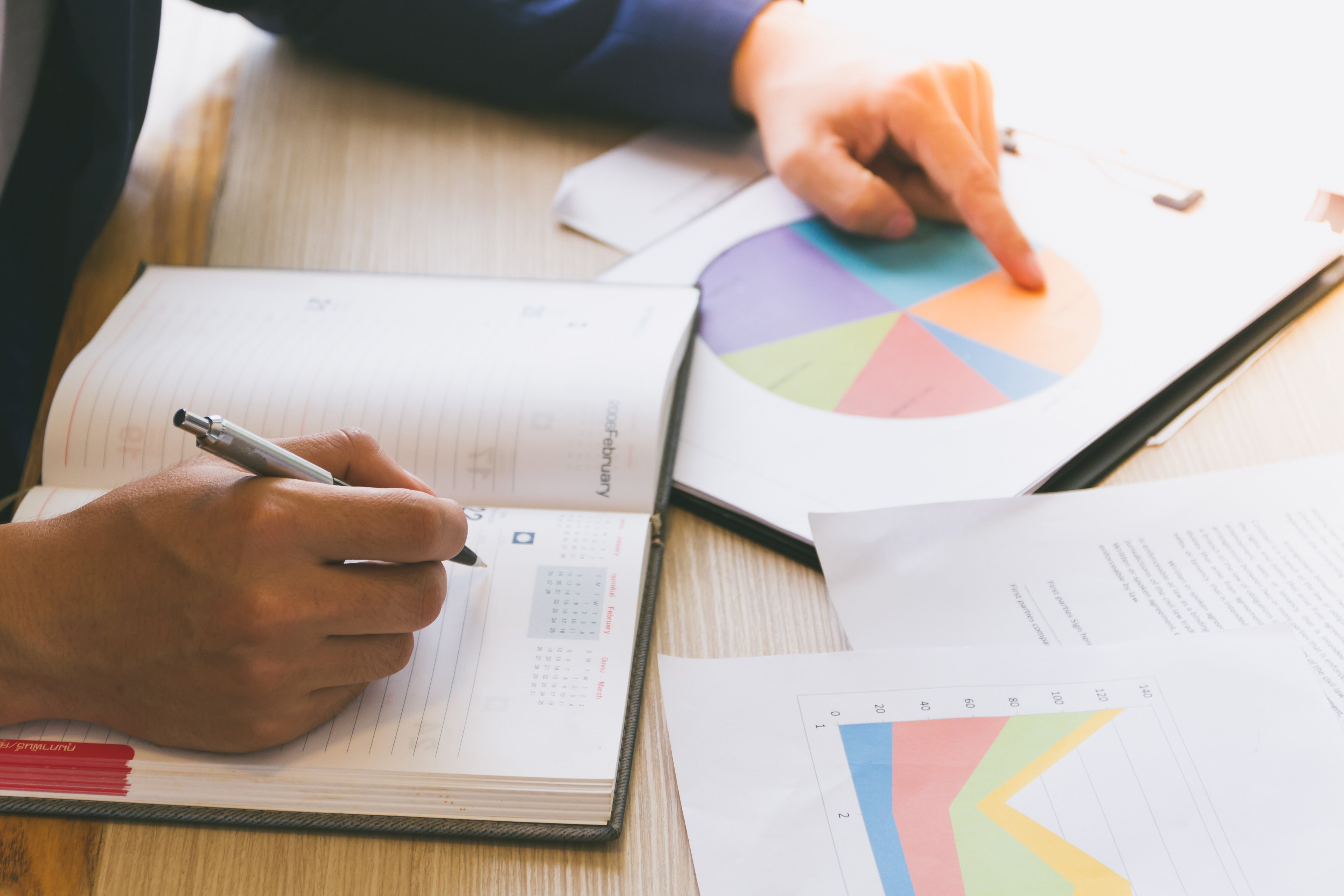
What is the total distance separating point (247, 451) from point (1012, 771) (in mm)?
356

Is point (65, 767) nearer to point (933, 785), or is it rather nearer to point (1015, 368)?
point (933, 785)

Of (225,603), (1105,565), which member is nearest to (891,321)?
(1105,565)

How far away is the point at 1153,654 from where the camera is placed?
447 mm

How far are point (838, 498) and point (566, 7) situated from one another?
0.54 metres

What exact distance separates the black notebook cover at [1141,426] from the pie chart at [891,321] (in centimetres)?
6

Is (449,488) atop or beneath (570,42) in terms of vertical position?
beneath

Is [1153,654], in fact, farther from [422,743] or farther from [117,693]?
[117,693]

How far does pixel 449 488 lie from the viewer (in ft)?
1.77

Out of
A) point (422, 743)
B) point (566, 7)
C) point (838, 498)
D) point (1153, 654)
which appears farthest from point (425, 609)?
point (566, 7)

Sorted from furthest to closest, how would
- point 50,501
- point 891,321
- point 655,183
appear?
point 655,183 → point 891,321 → point 50,501

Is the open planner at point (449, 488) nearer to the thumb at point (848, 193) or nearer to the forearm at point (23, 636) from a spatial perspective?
the forearm at point (23, 636)

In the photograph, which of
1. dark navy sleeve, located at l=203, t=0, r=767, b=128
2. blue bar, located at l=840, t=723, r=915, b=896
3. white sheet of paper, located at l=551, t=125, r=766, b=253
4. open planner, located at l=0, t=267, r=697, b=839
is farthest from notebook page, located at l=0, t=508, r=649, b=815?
dark navy sleeve, located at l=203, t=0, r=767, b=128

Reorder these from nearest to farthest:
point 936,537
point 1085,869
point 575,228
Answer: point 1085,869 < point 936,537 < point 575,228

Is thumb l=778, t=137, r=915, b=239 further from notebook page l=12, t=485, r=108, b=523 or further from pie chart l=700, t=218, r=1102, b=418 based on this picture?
notebook page l=12, t=485, r=108, b=523
